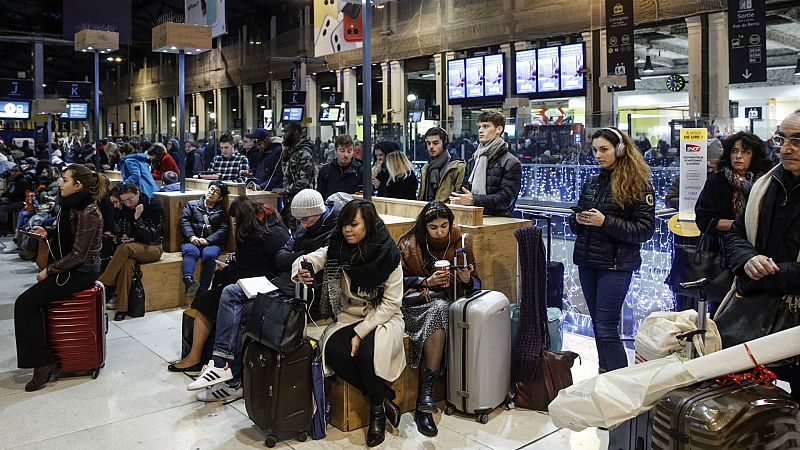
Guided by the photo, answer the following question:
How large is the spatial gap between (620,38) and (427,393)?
1090 cm

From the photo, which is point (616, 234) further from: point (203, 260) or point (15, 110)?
point (15, 110)

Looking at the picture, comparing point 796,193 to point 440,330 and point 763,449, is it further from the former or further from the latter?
point 440,330

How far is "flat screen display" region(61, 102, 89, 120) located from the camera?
18047mm

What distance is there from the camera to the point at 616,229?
4.04 m

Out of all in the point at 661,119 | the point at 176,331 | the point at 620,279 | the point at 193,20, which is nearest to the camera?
the point at 620,279

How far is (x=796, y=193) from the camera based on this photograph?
9.16 ft

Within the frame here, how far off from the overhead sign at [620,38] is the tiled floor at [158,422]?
29.7 ft

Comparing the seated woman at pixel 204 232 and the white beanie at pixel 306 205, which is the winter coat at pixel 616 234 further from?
the seated woman at pixel 204 232

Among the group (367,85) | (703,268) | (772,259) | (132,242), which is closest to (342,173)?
(367,85)

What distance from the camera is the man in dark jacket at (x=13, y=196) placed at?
39.8 ft

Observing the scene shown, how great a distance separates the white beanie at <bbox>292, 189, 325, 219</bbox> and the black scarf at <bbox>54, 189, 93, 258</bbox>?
152 cm

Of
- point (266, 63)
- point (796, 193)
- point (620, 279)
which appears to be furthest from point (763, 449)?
point (266, 63)

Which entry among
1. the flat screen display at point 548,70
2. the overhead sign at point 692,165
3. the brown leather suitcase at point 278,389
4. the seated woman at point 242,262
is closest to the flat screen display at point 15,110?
the flat screen display at point 548,70

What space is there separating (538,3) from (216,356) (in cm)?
1315
